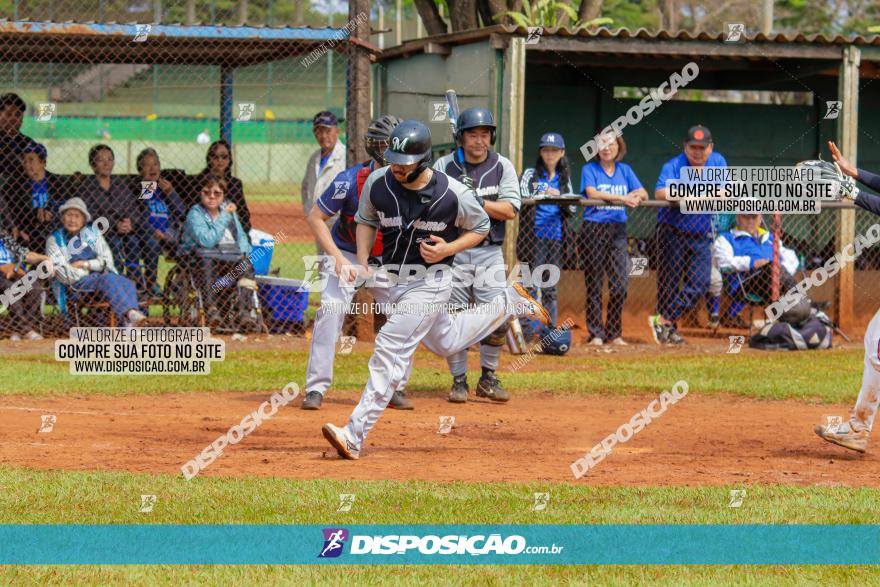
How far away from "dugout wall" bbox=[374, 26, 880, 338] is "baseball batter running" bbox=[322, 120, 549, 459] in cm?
635

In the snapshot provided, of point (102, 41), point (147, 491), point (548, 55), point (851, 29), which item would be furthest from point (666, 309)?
point (851, 29)

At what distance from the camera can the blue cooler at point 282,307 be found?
48.6ft

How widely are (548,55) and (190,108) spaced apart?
86.3 ft

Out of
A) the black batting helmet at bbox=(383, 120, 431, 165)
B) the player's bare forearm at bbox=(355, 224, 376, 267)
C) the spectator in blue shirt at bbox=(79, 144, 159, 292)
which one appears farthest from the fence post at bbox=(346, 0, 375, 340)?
the black batting helmet at bbox=(383, 120, 431, 165)

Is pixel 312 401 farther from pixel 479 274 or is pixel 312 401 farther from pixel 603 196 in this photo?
pixel 603 196

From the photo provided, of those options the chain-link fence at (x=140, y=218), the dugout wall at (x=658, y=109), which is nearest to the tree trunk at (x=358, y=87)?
the chain-link fence at (x=140, y=218)

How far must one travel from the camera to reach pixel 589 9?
20.6 metres

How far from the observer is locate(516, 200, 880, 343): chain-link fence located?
14391mm

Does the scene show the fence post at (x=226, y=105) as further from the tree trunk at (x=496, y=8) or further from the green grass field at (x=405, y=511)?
the green grass field at (x=405, y=511)

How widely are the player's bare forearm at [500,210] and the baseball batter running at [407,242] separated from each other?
5.75 feet

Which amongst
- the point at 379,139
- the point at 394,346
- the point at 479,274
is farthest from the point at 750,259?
the point at 394,346

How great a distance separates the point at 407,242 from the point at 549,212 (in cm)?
619

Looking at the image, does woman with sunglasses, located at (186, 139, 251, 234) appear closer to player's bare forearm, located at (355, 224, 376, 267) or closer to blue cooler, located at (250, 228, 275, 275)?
blue cooler, located at (250, 228, 275, 275)

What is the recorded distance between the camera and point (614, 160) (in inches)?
579
